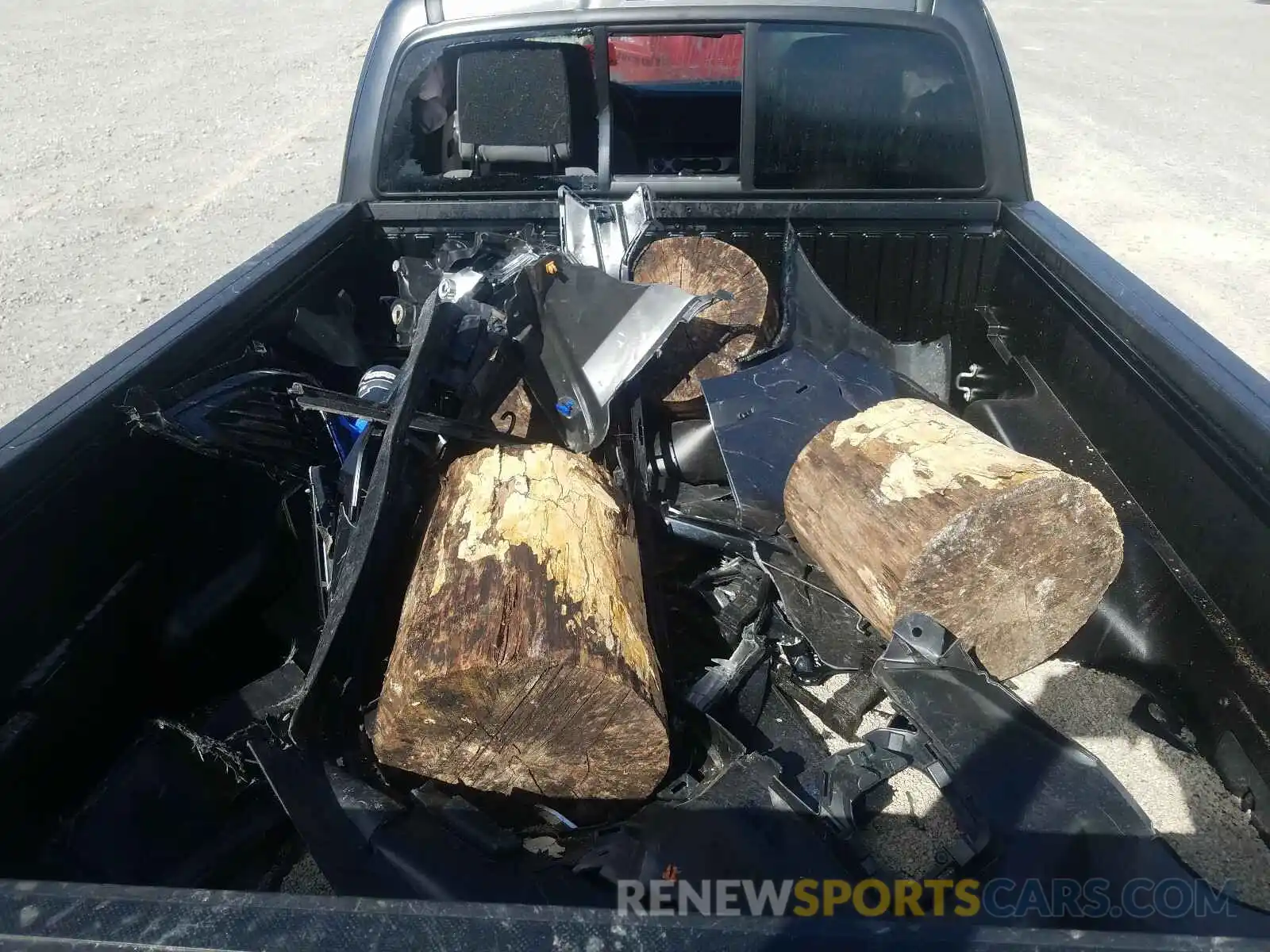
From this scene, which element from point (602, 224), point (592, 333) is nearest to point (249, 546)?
point (592, 333)

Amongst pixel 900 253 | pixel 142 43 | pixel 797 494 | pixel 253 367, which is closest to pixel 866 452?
pixel 797 494

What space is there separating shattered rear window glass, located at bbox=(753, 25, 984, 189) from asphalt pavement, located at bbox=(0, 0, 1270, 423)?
2933 mm

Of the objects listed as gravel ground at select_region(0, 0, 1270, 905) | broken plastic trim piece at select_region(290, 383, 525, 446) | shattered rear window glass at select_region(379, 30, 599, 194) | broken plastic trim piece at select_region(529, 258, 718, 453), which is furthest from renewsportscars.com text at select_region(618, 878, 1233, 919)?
shattered rear window glass at select_region(379, 30, 599, 194)

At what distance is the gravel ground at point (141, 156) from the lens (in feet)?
17.7

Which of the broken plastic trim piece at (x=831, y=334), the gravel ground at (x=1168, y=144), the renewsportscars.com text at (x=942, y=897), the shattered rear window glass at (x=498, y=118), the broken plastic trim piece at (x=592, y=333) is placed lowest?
the gravel ground at (x=1168, y=144)

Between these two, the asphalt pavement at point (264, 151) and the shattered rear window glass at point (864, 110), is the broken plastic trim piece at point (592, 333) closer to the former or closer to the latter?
the shattered rear window glass at point (864, 110)

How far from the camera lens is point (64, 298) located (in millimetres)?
5504

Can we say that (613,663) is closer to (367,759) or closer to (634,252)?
(367,759)

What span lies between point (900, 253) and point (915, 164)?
27cm

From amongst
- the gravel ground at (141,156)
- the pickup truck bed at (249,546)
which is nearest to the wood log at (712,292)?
the pickup truck bed at (249,546)

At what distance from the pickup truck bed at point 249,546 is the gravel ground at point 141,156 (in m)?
3.14

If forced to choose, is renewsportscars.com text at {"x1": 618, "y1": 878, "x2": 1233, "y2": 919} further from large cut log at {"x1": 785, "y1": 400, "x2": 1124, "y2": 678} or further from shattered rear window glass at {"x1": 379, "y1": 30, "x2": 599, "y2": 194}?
shattered rear window glass at {"x1": 379, "y1": 30, "x2": 599, "y2": 194}

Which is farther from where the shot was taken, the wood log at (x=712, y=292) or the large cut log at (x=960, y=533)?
the wood log at (x=712, y=292)

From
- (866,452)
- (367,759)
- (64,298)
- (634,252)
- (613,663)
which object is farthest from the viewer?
(64,298)
